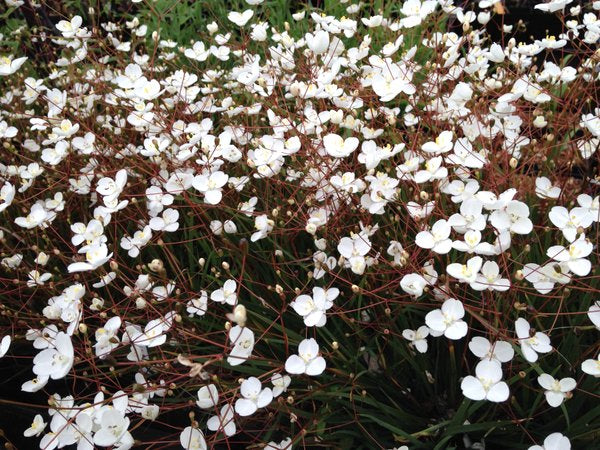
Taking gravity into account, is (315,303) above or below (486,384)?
above

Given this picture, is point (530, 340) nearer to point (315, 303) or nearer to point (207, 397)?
point (315, 303)

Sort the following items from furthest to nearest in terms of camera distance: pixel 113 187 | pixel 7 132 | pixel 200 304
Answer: pixel 7 132
pixel 113 187
pixel 200 304

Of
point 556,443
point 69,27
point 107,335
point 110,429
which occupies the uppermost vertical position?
point 69,27

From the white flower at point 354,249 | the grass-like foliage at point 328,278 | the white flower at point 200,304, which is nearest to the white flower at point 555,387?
the grass-like foliage at point 328,278

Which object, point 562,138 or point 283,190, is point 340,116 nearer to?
point 283,190

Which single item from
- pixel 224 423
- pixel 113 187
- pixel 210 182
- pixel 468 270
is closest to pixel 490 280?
pixel 468 270

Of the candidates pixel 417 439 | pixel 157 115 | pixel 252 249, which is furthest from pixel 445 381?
pixel 157 115
